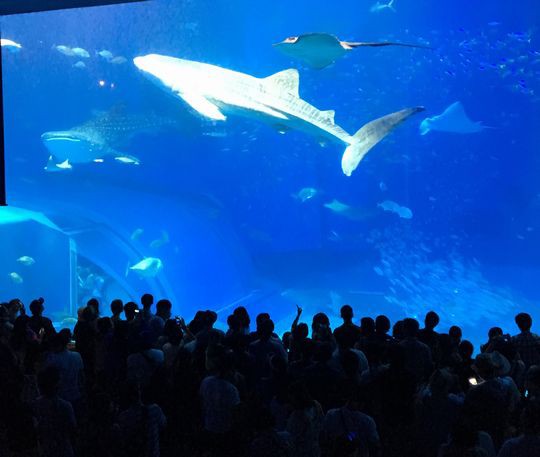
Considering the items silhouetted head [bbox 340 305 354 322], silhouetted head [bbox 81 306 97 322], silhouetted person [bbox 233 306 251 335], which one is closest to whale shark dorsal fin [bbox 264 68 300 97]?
silhouetted head [bbox 340 305 354 322]

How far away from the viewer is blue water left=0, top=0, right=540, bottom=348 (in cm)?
1909

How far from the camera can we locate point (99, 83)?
815 inches

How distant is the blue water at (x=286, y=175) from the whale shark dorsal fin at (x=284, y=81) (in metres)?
10.2

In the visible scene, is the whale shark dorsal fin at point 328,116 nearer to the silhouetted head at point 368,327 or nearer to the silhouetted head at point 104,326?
the silhouetted head at point 368,327

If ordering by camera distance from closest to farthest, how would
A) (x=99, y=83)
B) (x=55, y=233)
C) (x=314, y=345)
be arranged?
(x=314, y=345)
(x=55, y=233)
(x=99, y=83)

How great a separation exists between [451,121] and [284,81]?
20.3 meters

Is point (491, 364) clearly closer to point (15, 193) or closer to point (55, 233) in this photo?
point (55, 233)

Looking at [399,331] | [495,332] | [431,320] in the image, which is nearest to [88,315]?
[399,331]

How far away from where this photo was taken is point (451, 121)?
79.7 feet

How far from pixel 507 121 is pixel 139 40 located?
28.9 m

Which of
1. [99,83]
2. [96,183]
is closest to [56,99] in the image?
[99,83]

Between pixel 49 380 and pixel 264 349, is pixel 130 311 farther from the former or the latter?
pixel 49 380

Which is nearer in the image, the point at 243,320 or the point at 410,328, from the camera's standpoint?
the point at 410,328

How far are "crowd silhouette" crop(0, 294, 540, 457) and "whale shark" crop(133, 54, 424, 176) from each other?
124 inches
